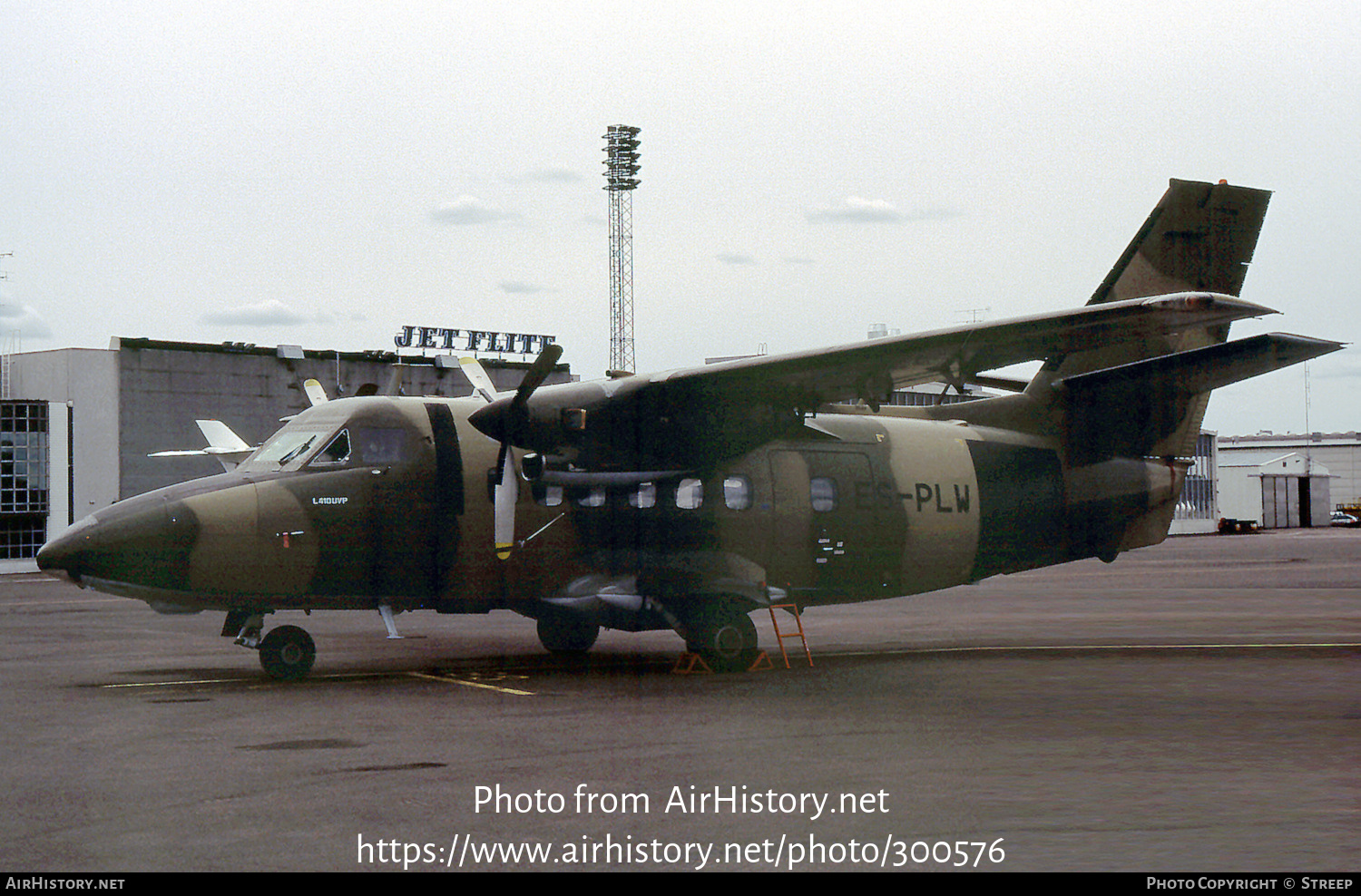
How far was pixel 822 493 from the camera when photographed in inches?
754

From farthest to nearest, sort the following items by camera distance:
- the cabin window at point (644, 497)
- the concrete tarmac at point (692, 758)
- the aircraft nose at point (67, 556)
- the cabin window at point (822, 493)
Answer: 1. the cabin window at point (822, 493)
2. the cabin window at point (644, 497)
3. the aircraft nose at point (67, 556)
4. the concrete tarmac at point (692, 758)

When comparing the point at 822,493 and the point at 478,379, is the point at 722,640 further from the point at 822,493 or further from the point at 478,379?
the point at 478,379

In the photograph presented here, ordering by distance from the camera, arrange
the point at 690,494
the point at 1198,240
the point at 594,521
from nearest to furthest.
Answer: the point at 594,521, the point at 690,494, the point at 1198,240

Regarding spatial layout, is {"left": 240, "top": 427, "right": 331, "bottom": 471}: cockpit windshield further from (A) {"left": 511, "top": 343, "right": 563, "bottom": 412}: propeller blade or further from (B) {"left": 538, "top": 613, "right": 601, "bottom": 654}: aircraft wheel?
(B) {"left": 538, "top": 613, "right": 601, "bottom": 654}: aircraft wheel

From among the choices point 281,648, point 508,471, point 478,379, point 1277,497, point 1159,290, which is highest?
point 1159,290

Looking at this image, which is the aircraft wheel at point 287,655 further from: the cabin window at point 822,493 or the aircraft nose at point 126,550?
the cabin window at point 822,493

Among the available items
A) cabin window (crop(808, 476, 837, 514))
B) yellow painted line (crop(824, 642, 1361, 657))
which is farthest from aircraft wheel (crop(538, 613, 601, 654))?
cabin window (crop(808, 476, 837, 514))

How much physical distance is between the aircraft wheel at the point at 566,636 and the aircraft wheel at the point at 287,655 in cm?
417

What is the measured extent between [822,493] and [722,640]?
9.63ft

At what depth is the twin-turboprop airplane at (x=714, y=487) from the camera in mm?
15781

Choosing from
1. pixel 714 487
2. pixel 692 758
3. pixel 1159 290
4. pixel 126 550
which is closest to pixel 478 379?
pixel 714 487

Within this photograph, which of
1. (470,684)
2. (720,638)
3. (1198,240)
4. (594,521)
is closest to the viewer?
(470,684)

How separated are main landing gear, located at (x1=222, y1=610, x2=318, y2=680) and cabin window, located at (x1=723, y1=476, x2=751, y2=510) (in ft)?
19.1

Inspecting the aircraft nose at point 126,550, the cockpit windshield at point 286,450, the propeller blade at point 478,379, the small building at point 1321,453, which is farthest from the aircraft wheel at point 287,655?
the small building at point 1321,453
